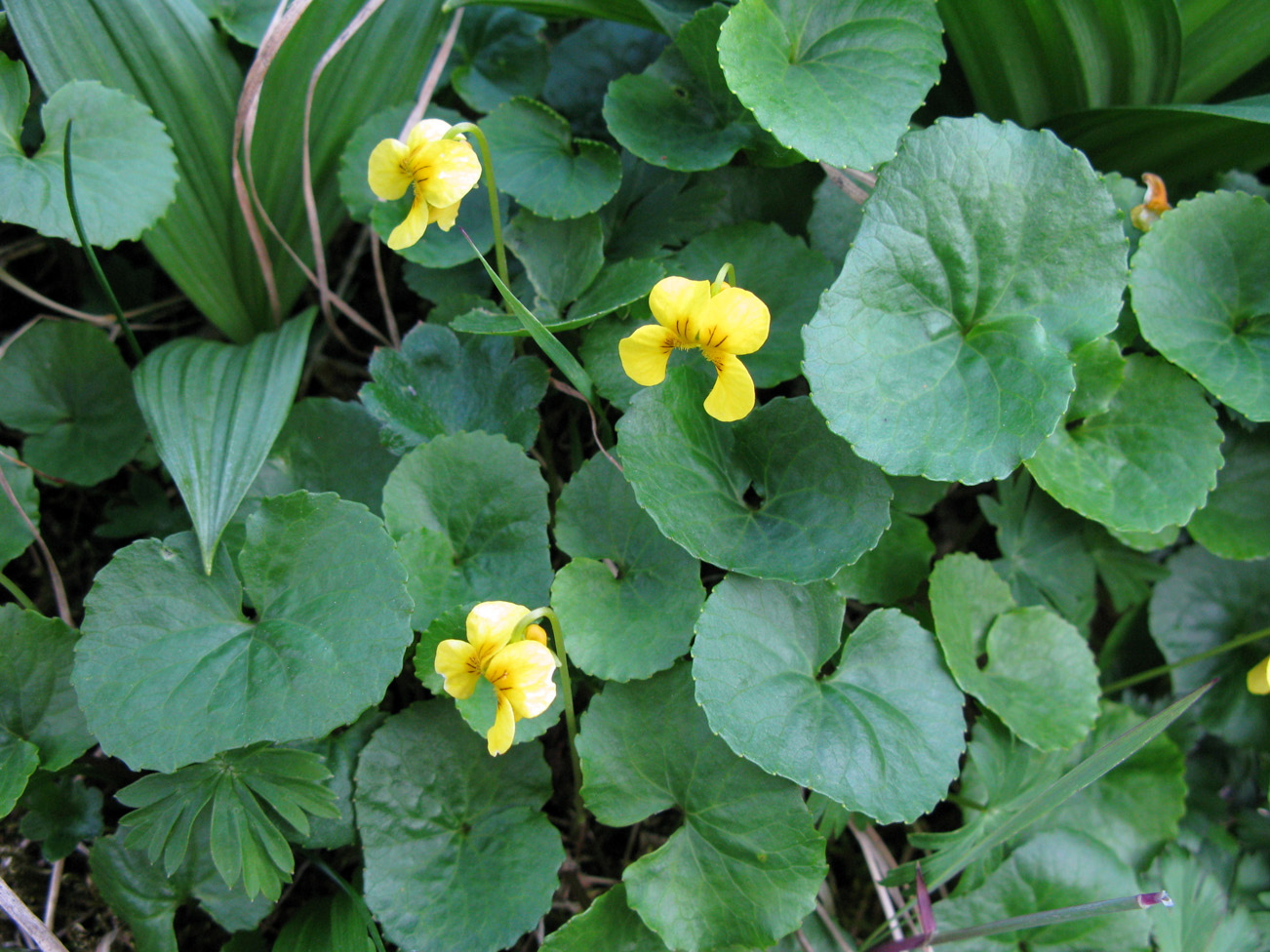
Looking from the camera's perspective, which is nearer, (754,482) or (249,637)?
(249,637)

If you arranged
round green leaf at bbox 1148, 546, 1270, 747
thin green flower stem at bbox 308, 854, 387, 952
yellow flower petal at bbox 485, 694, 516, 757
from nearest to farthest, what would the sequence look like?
yellow flower petal at bbox 485, 694, 516, 757 → thin green flower stem at bbox 308, 854, 387, 952 → round green leaf at bbox 1148, 546, 1270, 747

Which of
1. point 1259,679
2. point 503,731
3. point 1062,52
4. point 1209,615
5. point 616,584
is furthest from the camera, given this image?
point 1209,615

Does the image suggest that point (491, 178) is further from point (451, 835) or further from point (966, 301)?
point (451, 835)

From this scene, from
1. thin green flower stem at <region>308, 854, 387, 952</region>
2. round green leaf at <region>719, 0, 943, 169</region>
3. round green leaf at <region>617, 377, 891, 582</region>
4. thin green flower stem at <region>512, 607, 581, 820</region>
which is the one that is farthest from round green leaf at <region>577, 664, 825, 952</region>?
round green leaf at <region>719, 0, 943, 169</region>

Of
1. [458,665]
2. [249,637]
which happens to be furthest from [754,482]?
[249,637]

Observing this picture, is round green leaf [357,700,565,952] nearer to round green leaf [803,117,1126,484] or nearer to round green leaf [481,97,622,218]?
round green leaf [803,117,1126,484]

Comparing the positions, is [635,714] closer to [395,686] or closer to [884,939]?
[395,686]

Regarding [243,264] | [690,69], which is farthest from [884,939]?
[243,264]

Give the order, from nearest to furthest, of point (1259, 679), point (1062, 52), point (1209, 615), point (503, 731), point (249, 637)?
point (503, 731), point (249, 637), point (1259, 679), point (1062, 52), point (1209, 615)

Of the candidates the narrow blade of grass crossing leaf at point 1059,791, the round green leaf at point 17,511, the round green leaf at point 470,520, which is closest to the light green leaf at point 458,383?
the round green leaf at point 470,520
